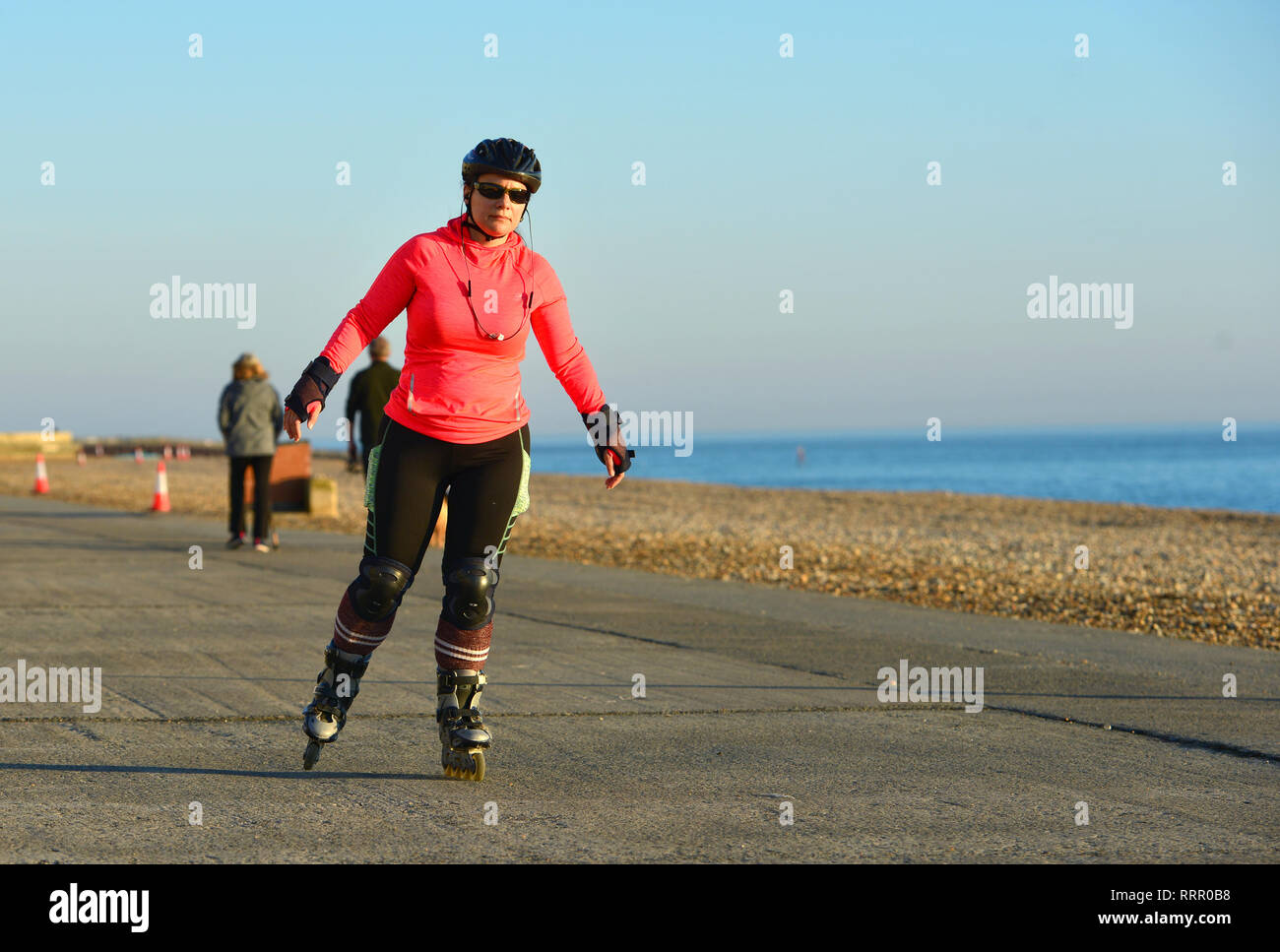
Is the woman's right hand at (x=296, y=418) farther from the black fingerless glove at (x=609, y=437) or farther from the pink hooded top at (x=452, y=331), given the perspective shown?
the black fingerless glove at (x=609, y=437)

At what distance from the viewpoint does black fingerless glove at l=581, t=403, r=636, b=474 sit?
5.33m

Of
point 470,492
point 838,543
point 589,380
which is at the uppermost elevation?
point 589,380

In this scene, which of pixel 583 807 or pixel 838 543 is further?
pixel 838 543

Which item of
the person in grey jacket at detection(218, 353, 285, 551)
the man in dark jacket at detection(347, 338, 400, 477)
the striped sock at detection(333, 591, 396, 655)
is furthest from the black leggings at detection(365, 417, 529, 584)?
the person in grey jacket at detection(218, 353, 285, 551)

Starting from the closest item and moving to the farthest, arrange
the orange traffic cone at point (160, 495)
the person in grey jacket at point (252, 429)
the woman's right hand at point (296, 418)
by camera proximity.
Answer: the woman's right hand at point (296, 418) < the person in grey jacket at point (252, 429) < the orange traffic cone at point (160, 495)

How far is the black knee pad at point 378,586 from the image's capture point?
498cm

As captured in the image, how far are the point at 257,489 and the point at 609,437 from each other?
10193 mm

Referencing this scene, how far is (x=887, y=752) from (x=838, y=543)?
46.0ft

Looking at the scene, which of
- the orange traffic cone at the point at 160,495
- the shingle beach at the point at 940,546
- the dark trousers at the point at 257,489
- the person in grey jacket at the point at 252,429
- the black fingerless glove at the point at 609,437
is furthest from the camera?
the orange traffic cone at the point at 160,495

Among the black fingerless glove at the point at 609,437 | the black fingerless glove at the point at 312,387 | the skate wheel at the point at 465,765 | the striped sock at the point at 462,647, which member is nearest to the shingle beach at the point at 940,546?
the black fingerless glove at the point at 609,437

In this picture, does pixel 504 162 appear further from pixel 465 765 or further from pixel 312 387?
pixel 465 765
